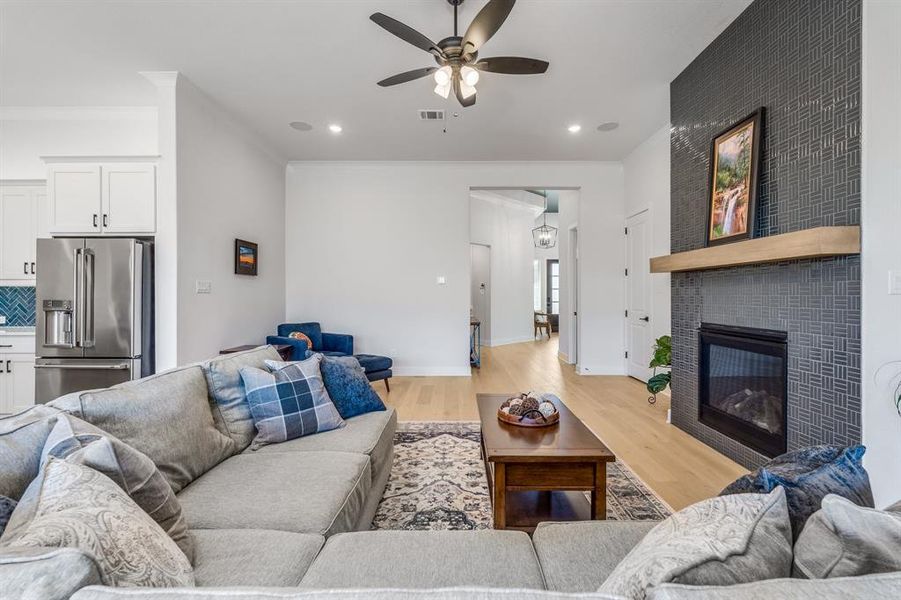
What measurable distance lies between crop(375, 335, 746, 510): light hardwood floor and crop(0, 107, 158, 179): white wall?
3.60m

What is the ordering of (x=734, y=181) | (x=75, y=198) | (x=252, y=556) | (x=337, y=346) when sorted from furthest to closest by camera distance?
(x=337, y=346) → (x=75, y=198) → (x=734, y=181) → (x=252, y=556)

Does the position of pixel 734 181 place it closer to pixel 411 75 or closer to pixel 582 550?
pixel 411 75

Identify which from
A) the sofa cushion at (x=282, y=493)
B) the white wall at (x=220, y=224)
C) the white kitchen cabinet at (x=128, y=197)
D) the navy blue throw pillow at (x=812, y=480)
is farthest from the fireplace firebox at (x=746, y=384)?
the white kitchen cabinet at (x=128, y=197)

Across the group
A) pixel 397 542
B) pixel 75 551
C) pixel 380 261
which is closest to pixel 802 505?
pixel 397 542

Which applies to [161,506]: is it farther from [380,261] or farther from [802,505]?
[380,261]

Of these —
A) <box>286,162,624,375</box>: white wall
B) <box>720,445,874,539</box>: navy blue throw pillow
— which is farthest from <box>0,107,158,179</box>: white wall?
<box>720,445,874,539</box>: navy blue throw pillow

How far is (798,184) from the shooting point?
2.30 m

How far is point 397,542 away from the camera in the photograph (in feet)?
3.92

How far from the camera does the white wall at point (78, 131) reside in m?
3.96

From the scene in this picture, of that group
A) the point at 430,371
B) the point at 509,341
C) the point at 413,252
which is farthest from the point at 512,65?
the point at 509,341

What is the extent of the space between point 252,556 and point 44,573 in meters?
0.77

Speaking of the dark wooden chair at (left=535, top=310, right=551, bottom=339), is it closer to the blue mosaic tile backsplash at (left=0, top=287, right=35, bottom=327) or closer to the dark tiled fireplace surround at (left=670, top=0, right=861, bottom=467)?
the dark tiled fireplace surround at (left=670, top=0, right=861, bottom=467)

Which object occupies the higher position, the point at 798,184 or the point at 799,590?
the point at 798,184

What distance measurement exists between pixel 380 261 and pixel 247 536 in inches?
183
